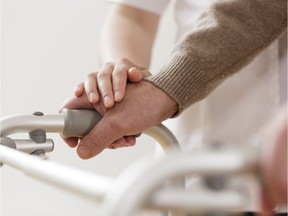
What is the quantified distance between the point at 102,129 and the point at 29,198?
114 centimetres

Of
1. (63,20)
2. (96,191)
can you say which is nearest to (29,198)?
(63,20)

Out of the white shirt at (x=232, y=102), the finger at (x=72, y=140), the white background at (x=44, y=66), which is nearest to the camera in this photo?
the finger at (x=72, y=140)

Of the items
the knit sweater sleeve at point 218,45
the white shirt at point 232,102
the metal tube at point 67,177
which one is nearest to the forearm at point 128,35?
the white shirt at point 232,102

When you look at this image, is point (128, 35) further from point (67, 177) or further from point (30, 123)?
point (67, 177)

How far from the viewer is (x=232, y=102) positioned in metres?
1.03

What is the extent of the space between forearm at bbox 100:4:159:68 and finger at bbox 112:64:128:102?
9.9 inches

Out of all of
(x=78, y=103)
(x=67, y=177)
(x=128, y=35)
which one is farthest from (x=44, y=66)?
(x=67, y=177)

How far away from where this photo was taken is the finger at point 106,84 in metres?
0.72

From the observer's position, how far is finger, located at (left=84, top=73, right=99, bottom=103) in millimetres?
736

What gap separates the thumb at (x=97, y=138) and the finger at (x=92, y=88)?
0.11ft

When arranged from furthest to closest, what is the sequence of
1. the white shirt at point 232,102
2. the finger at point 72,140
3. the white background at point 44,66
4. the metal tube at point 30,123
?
the white background at point 44,66 < the white shirt at point 232,102 < the finger at point 72,140 < the metal tube at point 30,123

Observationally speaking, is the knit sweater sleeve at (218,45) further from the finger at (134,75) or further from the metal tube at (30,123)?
the metal tube at (30,123)

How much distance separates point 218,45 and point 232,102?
0.26 metres

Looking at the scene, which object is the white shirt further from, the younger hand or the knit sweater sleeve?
the younger hand
